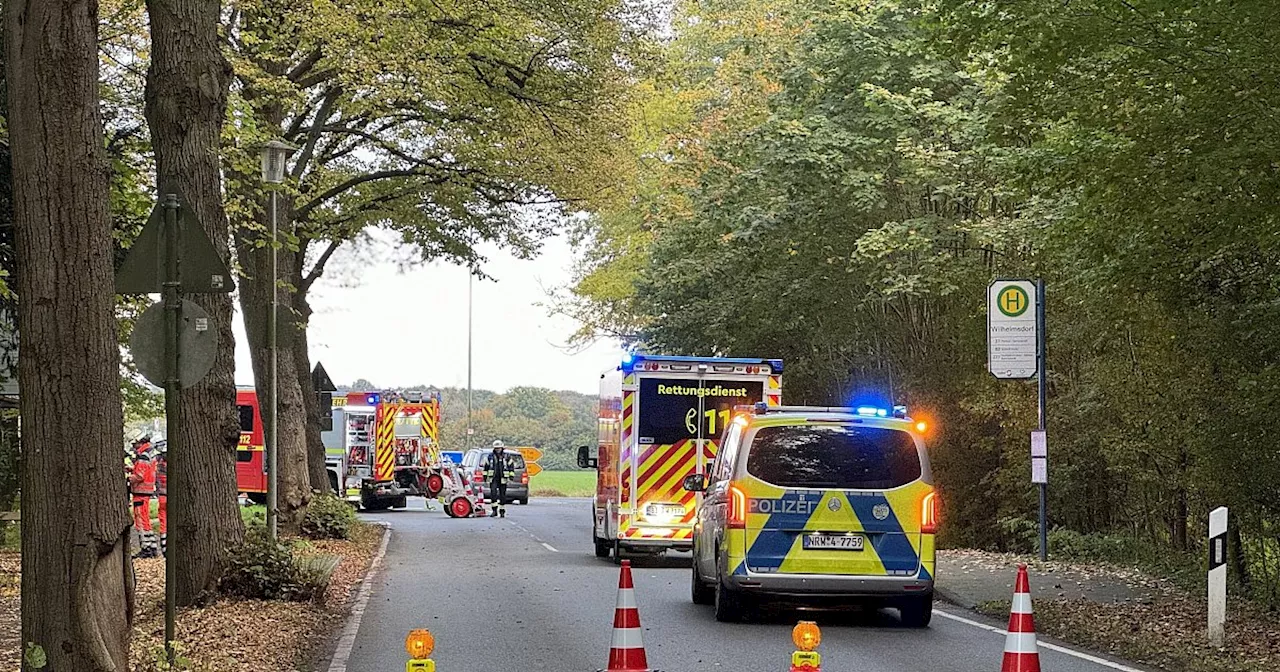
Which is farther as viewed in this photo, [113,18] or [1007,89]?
[113,18]

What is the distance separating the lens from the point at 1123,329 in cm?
1880

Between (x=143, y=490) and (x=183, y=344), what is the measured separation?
15630 mm

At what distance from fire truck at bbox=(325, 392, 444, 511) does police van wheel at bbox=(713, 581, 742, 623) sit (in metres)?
32.5

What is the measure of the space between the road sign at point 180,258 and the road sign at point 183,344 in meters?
0.18

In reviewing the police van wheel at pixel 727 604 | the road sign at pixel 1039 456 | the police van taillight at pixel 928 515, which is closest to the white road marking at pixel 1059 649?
the police van taillight at pixel 928 515

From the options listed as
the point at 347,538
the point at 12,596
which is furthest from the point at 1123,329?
the point at 347,538

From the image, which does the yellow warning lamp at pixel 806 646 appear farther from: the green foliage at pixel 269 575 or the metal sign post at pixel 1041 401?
the metal sign post at pixel 1041 401

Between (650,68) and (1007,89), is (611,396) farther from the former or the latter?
(1007,89)

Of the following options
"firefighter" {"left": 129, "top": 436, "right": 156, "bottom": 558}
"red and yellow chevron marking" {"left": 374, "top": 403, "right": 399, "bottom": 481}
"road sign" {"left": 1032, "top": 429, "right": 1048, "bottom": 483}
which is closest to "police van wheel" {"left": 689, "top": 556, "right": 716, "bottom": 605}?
"road sign" {"left": 1032, "top": 429, "right": 1048, "bottom": 483}

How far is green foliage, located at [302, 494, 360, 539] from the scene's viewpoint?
89.4 feet

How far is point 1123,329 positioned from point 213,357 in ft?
36.7

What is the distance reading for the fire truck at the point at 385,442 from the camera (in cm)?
4788

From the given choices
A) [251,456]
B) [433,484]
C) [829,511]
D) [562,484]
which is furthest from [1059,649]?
[562,484]

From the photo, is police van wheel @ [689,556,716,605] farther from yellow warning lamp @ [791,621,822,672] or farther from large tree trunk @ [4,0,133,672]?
large tree trunk @ [4,0,133,672]
